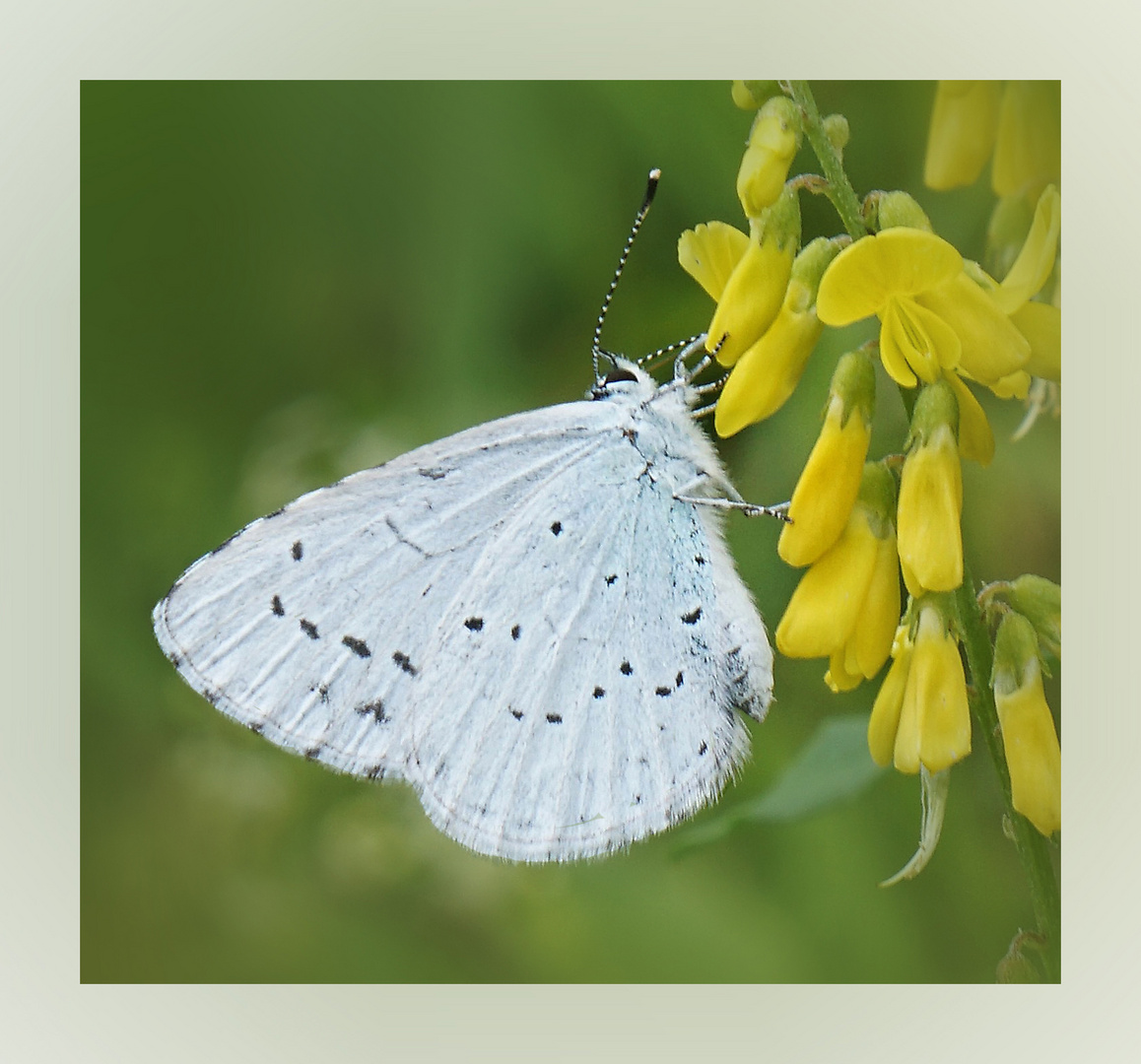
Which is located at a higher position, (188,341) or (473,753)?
(188,341)

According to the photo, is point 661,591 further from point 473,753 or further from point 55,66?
point 55,66

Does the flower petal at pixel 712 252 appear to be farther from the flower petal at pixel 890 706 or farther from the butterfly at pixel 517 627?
the flower petal at pixel 890 706

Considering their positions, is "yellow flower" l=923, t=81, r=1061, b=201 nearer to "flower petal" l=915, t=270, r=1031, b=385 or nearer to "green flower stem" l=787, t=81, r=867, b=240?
"green flower stem" l=787, t=81, r=867, b=240

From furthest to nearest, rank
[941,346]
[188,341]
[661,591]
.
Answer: [188,341] → [661,591] → [941,346]

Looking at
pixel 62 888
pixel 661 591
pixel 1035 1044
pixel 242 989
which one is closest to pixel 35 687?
pixel 62 888

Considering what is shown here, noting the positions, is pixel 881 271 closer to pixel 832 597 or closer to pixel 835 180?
pixel 835 180

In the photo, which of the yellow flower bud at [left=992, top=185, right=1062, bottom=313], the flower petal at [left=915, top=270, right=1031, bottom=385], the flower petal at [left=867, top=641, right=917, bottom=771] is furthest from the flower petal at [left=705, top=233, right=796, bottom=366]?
the flower petal at [left=867, top=641, right=917, bottom=771]

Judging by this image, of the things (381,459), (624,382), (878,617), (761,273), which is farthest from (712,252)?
(381,459)
